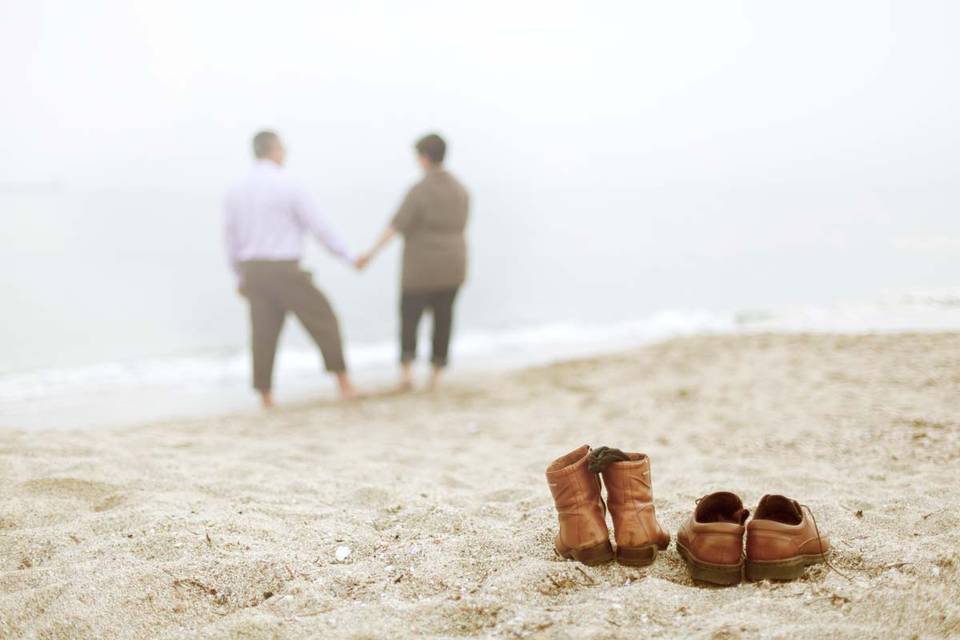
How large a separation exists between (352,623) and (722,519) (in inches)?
49.6

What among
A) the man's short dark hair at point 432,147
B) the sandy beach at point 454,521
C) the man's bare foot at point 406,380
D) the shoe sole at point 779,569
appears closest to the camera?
the sandy beach at point 454,521

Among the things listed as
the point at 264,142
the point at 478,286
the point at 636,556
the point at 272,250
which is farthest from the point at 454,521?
the point at 478,286

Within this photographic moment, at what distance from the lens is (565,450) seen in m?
4.35

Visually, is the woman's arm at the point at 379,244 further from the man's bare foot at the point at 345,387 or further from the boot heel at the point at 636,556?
the boot heel at the point at 636,556

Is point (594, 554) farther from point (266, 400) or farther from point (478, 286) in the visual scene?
point (478, 286)

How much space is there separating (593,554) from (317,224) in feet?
13.9

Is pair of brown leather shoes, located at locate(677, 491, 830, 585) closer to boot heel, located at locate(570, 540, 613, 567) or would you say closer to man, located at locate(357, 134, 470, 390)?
boot heel, located at locate(570, 540, 613, 567)

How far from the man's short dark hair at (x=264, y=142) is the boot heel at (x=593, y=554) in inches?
177

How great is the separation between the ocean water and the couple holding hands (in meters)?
0.94

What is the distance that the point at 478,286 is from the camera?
532 inches

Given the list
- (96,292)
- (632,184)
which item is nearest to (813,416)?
(96,292)


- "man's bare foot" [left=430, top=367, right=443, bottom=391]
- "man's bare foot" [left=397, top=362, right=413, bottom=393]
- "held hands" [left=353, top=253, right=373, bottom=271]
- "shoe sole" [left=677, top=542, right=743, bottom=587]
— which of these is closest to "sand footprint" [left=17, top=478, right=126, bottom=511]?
"shoe sole" [left=677, top=542, right=743, bottom=587]

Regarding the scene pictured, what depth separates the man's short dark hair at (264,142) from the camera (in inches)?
229

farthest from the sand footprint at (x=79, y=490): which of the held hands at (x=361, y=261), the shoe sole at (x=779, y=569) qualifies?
the held hands at (x=361, y=261)
